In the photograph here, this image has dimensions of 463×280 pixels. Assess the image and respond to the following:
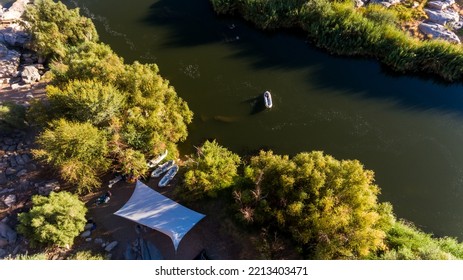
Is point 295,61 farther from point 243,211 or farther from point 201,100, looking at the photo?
point 243,211

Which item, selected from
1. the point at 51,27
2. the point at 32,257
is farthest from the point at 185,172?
the point at 51,27

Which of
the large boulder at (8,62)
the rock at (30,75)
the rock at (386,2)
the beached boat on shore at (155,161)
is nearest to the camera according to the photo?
the beached boat on shore at (155,161)

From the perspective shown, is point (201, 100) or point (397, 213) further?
point (201, 100)

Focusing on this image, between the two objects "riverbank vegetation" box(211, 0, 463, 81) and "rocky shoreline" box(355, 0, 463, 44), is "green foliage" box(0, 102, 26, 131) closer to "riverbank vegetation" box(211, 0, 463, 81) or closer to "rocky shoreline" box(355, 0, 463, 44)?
"riverbank vegetation" box(211, 0, 463, 81)

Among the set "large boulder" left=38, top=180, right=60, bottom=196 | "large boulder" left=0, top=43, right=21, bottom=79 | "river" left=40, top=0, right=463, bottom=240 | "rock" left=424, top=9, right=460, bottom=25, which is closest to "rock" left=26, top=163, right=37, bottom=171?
"large boulder" left=38, top=180, right=60, bottom=196

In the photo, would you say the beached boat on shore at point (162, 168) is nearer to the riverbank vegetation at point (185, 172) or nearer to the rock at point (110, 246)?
the riverbank vegetation at point (185, 172)

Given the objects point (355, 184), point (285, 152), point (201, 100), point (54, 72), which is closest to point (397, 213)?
point (355, 184)

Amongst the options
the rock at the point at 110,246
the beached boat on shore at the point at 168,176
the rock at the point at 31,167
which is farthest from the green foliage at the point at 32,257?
the beached boat on shore at the point at 168,176
